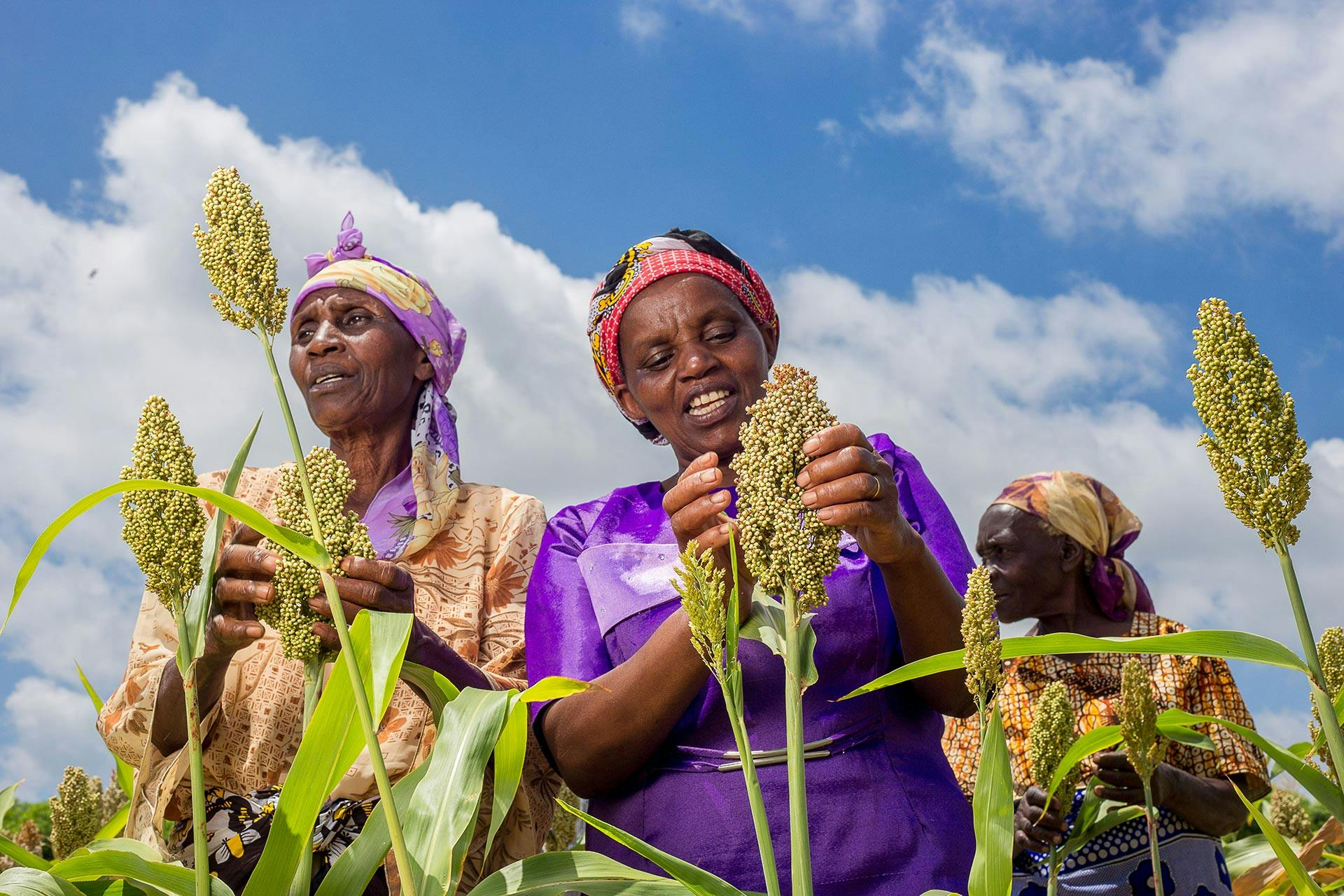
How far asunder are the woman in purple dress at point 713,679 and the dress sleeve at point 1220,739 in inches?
81.0

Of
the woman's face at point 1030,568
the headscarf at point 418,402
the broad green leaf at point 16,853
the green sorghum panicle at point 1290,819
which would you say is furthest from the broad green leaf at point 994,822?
the green sorghum panicle at point 1290,819

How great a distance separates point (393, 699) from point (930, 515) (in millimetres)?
1496

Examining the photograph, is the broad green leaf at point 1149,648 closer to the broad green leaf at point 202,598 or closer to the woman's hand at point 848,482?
the woman's hand at point 848,482

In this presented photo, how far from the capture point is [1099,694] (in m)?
4.70

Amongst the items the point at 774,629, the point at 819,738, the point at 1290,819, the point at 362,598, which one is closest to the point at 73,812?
the point at 362,598

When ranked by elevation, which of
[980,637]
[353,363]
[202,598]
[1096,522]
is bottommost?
[980,637]

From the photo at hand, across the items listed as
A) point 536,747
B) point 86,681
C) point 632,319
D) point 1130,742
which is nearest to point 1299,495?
point 1130,742

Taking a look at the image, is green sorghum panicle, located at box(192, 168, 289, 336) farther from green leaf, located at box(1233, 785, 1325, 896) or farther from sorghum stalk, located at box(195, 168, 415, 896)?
green leaf, located at box(1233, 785, 1325, 896)

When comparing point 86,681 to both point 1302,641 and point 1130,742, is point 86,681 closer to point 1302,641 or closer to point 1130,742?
point 1130,742

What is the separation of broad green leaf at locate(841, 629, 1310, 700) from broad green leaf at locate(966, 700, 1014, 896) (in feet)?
0.39

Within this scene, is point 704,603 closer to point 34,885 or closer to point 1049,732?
point 1049,732

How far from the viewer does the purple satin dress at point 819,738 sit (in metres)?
2.56

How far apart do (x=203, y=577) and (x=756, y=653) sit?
1180 mm

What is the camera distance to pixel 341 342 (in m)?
3.81
